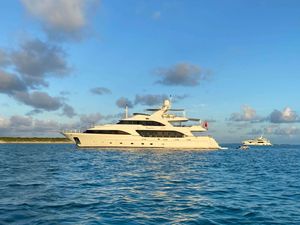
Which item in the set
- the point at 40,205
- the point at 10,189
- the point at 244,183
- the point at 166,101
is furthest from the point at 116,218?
the point at 166,101

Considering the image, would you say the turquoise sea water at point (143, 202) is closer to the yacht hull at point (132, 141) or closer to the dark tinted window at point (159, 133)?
the yacht hull at point (132, 141)

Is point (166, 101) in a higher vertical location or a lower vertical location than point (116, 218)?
higher

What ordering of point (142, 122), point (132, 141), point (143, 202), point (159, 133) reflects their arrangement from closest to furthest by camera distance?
point (143, 202), point (132, 141), point (142, 122), point (159, 133)

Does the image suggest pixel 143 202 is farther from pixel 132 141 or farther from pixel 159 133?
pixel 159 133

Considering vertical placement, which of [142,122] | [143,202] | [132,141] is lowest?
[143,202]

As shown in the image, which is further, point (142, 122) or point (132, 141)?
point (142, 122)

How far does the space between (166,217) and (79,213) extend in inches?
111

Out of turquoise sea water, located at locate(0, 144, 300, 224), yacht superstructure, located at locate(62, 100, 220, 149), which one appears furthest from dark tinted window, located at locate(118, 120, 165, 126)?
turquoise sea water, located at locate(0, 144, 300, 224)

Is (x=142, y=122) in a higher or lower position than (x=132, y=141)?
higher

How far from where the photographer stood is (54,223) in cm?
1007

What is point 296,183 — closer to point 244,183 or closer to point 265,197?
point 244,183

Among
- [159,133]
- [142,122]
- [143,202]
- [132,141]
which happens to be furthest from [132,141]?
[143,202]

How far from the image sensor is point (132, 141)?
69.4 m

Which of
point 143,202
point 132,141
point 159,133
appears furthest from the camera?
point 159,133
